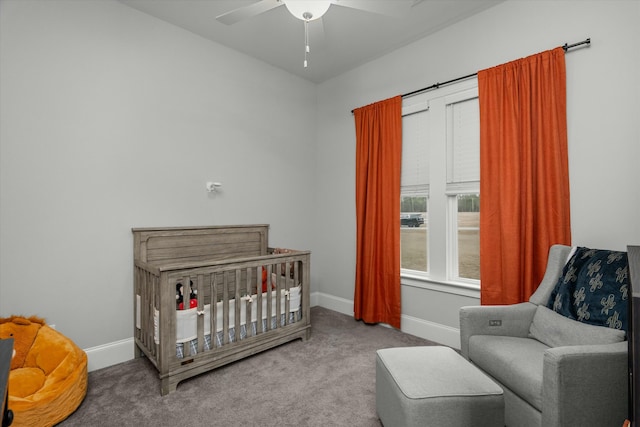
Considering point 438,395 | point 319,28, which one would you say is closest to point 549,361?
point 438,395

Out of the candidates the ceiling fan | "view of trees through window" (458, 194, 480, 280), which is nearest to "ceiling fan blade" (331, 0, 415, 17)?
the ceiling fan

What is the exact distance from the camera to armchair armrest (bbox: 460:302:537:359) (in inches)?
73.7

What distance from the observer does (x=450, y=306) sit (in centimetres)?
274

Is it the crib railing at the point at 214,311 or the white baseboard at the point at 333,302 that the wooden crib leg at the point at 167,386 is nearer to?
the crib railing at the point at 214,311

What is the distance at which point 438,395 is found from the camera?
1331 mm

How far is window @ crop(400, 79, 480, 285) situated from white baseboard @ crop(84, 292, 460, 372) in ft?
1.42

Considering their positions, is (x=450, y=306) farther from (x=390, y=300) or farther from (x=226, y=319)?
(x=226, y=319)

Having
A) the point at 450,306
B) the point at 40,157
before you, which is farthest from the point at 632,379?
the point at 40,157

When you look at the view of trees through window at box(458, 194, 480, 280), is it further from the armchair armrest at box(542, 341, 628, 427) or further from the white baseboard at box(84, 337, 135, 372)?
the white baseboard at box(84, 337, 135, 372)

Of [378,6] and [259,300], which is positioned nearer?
[378,6]

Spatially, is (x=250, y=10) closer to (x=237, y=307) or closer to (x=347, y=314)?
(x=237, y=307)

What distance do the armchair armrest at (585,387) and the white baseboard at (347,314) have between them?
144 centimetres

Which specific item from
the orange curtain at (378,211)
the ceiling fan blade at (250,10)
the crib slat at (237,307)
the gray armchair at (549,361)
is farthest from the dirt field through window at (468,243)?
the ceiling fan blade at (250,10)

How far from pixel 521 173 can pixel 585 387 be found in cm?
152
